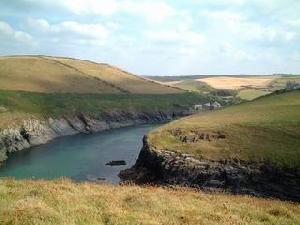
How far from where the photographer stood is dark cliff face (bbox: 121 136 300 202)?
4550 centimetres

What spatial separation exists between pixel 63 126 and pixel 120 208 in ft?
308

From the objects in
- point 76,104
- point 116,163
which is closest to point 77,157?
point 116,163

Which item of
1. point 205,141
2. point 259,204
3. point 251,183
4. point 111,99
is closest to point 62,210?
point 259,204

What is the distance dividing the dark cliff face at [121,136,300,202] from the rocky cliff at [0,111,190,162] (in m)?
35.6

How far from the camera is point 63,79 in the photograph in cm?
16138

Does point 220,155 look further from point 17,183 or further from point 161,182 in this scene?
point 17,183

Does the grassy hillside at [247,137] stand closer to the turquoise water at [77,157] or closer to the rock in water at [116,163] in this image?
the rock in water at [116,163]

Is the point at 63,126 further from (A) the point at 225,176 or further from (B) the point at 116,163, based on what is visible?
(A) the point at 225,176

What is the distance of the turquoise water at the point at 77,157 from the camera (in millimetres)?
63844

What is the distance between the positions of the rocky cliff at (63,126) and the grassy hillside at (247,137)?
34518mm

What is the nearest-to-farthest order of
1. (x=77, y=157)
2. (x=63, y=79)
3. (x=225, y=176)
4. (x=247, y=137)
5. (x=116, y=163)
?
(x=225, y=176), (x=247, y=137), (x=116, y=163), (x=77, y=157), (x=63, y=79)

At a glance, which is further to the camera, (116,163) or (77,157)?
(77,157)

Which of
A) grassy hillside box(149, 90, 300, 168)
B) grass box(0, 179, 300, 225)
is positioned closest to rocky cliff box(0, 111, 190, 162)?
grassy hillside box(149, 90, 300, 168)

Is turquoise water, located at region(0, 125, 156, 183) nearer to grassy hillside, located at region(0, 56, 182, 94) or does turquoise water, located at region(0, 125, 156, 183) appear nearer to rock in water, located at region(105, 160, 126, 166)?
rock in water, located at region(105, 160, 126, 166)
